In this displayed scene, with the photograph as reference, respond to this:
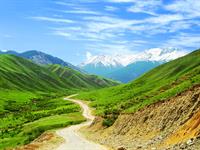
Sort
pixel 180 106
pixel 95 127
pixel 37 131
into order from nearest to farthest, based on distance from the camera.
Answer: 1. pixel 180 106
2. pixel 95 127
3. pixel 37 131

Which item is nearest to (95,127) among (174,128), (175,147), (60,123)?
(60,123)

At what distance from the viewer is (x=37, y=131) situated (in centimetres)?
11394

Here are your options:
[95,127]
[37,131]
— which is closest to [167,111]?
[95,127]

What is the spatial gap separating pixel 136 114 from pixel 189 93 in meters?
14.3

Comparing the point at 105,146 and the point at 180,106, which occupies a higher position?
the point at 180,106

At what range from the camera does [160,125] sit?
64.2 m

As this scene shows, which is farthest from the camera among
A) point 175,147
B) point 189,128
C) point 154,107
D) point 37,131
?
point 37,131

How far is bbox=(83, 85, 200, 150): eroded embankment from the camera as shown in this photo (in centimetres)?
5109

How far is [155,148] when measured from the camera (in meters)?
50.9

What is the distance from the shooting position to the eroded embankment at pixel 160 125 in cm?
5109

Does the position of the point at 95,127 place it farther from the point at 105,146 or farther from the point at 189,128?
the point at 189,128

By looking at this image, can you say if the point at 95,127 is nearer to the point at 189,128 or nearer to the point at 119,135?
the point at 119,135

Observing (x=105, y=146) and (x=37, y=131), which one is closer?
(x=105, y=146)

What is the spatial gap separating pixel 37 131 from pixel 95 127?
23773 mm
